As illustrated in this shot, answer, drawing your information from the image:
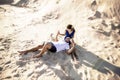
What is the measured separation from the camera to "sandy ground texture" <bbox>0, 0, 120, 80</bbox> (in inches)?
200

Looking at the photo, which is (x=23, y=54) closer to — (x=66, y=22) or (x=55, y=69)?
(x=55, y=69)

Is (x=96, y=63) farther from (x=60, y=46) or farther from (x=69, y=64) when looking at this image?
(x=60, y=46)

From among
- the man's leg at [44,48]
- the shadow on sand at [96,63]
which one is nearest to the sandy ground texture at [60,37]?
the shadow on sand at [96,63]

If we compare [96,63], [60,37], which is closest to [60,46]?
[96,63]

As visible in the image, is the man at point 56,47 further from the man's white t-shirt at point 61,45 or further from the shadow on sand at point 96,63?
the shadow on sand at point 96,63

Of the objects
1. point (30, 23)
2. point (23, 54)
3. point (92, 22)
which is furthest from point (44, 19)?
point (23, 54)

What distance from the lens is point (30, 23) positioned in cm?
785

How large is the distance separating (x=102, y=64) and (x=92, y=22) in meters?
2.28

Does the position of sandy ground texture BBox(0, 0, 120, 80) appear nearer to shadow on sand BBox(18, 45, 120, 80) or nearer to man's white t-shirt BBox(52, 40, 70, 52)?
shadow on sand BBox(18, 45, 120, 80)

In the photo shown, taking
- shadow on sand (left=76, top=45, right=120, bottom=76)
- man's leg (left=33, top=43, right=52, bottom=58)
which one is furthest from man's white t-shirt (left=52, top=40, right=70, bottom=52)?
shadow on sand (left=76, top=45, right=120, bottom=76)

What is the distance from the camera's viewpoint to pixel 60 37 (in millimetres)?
6852

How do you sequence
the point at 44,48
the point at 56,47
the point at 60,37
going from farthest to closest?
the point at 60,37
the point at 56,47
the point at 44,48

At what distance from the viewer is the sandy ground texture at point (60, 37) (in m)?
5.07

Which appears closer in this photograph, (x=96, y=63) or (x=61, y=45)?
(x=61, y=45)
